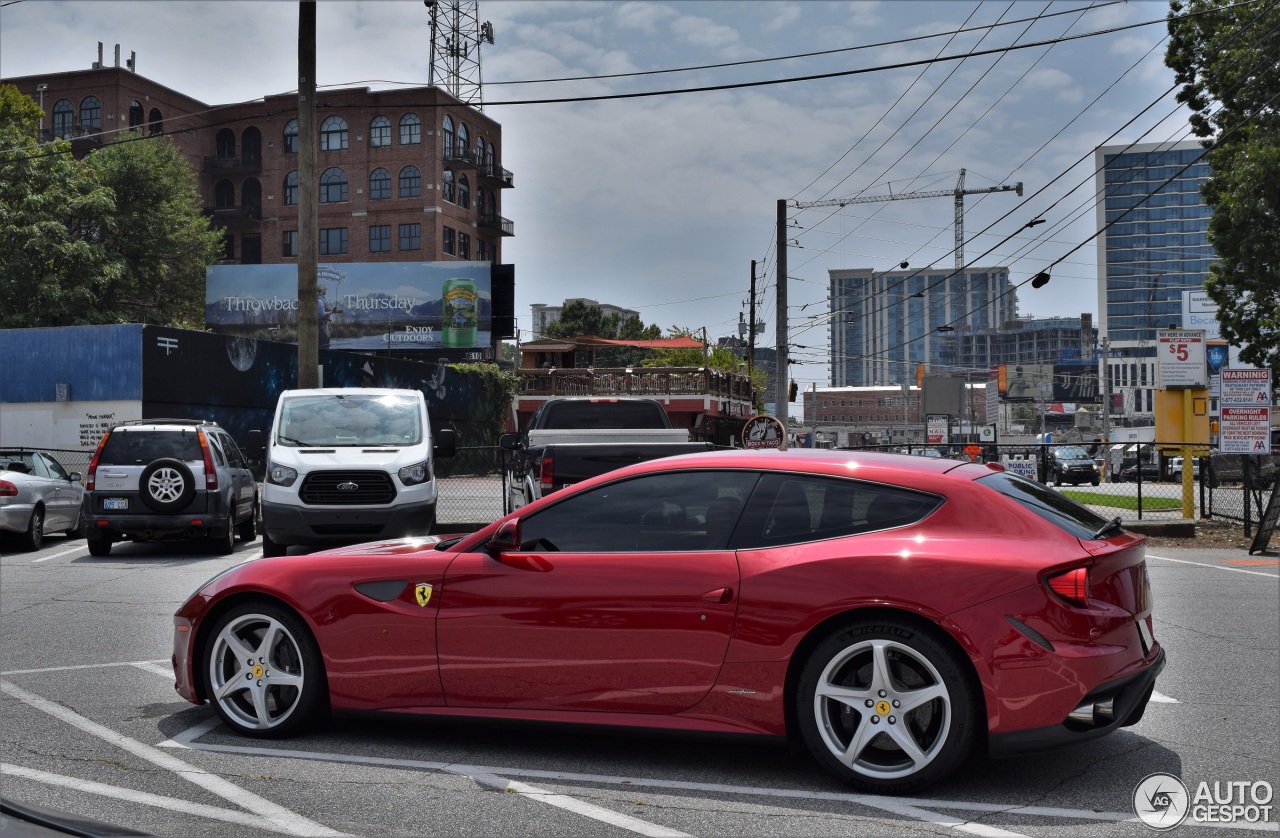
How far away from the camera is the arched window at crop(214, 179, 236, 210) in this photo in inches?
3184

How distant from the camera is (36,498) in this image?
17031 mm

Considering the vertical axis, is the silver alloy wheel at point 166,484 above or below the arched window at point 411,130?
Answer: below

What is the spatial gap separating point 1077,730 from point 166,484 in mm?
13190

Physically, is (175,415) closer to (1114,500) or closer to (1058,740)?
(1114,500)

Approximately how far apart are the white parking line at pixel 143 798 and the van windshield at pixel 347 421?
9.55 m

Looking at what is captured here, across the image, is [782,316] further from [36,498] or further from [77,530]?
[36,498]

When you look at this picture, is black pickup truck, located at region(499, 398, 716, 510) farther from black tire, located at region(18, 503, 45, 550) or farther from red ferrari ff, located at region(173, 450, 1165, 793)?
black tire, located at region(18, 503, 45, 550)

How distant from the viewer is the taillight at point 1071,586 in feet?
15.7

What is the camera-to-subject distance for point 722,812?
470 cm

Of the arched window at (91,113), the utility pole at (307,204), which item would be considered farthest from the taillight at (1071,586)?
the arched window at (91,113)

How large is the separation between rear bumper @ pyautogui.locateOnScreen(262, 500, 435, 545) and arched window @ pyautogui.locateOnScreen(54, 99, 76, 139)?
72058 mm

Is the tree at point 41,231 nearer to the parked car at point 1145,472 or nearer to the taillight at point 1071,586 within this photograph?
the parked car at point 1145,472

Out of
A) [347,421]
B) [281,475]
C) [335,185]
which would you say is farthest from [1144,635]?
[335,185]

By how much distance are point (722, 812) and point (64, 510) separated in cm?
1596
